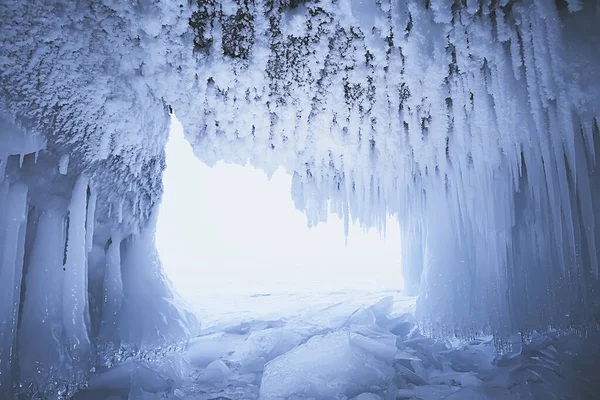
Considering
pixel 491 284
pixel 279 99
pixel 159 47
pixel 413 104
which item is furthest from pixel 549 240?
pixel 159 47

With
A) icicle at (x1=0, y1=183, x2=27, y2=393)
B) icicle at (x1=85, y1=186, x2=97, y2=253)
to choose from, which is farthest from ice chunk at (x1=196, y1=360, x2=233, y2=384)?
icicle at (x1=85, y1=186, x2=97, y2=253)

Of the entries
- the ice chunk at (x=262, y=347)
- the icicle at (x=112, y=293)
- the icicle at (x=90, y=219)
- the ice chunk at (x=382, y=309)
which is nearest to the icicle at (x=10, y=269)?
the icicle at (x=90, y=219)

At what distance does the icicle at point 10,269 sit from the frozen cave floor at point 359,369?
816mm

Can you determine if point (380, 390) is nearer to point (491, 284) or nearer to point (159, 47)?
point (491, 284)

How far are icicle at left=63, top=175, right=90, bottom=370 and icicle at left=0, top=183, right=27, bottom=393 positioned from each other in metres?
0.42

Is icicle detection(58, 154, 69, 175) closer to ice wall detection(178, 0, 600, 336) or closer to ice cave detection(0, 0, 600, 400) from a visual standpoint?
ice cave detection(0, 0, 600, 400)

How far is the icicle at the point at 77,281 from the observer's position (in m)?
2.97

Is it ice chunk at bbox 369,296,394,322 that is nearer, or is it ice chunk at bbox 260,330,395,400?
ice chunk at bbox 260,330,395,400

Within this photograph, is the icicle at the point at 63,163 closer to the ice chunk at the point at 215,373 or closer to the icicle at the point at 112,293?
the icicle at the point at 112,293

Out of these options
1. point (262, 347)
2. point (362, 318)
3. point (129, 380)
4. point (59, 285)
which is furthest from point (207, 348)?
point (362, 318)

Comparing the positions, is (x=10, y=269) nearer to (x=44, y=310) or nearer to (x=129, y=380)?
(x=44, y=310)

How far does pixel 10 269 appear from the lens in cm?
247

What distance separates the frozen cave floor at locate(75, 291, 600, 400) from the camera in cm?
284

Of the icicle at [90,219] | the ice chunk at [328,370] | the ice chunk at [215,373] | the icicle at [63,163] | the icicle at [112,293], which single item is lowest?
the ice chunk at [215,373]
